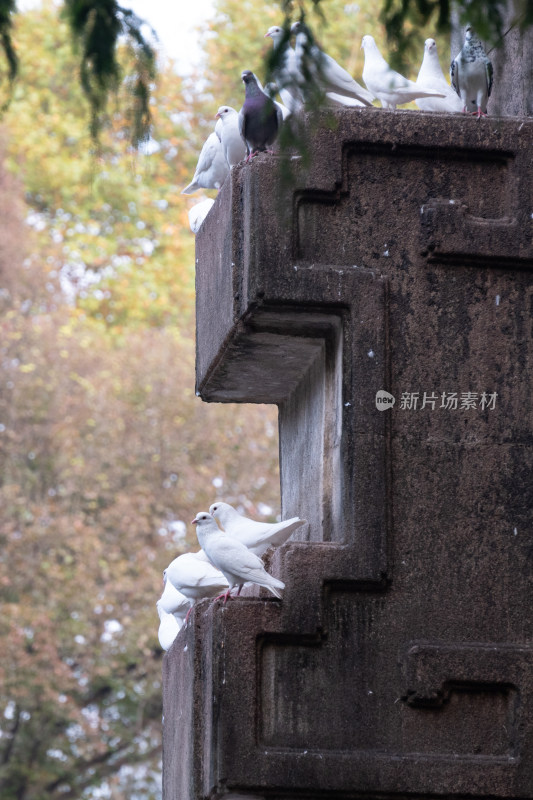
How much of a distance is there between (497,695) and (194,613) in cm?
92

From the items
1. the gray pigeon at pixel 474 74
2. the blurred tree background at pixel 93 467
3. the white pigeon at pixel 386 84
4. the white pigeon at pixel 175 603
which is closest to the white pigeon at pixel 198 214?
the white pigeon at pixel 386 84

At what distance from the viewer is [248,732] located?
3986 millimetres

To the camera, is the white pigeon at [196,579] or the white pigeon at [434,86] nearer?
the white pigeon at [196,579]

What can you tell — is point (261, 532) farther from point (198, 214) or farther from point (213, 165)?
point (213, 165)

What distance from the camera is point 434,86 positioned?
16.3 feet

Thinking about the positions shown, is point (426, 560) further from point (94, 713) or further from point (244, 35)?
point (244, 35)

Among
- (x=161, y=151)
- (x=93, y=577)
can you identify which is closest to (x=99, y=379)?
(x=93, y=577)

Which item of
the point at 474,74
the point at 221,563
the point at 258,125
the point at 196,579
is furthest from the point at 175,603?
the point at 474,74

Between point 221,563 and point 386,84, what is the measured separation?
6.25 ft

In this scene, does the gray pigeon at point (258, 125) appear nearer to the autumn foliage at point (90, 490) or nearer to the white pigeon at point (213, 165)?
the white pigeon at point (213, 165)

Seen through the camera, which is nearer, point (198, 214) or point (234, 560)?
point (234, 560)

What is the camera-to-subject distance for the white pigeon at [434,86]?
16.2ft

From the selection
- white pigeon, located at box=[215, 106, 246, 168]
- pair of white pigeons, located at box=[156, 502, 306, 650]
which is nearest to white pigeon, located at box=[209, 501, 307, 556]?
pair of white pigeons, located at box=[156, 502, 306, 650]

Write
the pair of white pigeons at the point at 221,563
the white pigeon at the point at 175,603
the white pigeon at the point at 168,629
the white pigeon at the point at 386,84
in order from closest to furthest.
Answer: the pair of white pigeons at the point at 221,563
the white pigeon at the point at 386,84
the white pigeon at the point at 175,603
the white pigeon at the point at 168,629
